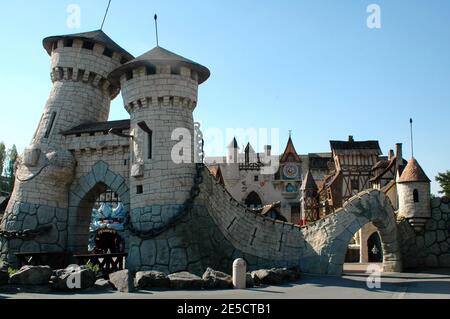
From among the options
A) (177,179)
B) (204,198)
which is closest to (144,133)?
(177,179)

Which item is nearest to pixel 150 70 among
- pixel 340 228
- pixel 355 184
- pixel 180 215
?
pixel 180 215

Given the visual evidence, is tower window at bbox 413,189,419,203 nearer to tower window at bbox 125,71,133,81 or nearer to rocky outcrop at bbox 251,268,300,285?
Result: rocky outcrop at bbox 251,268,300,285

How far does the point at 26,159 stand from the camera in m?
19.1

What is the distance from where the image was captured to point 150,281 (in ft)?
41.7

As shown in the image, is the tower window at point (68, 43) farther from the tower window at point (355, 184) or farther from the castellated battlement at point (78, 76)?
the tower window at point (355, 184)

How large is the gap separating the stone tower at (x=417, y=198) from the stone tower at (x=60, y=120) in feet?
49.2

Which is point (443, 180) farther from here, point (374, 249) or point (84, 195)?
point (84, 195)

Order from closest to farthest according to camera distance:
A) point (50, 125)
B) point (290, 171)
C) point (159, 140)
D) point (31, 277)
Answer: point (31, 277), point (159, 140), point (50, 125), point (290, 171)

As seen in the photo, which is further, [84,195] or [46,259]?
[84,195]

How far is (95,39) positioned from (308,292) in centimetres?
1496


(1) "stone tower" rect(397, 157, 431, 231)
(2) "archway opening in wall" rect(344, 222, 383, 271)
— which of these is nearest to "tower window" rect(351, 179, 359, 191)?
(2) "archway opening in wall" rect(344, 222, 383, 271)

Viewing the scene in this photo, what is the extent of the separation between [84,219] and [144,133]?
5.81 metres

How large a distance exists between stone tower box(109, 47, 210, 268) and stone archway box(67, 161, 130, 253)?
164cm

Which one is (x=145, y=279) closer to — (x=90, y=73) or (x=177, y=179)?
(x=177, y=179)
